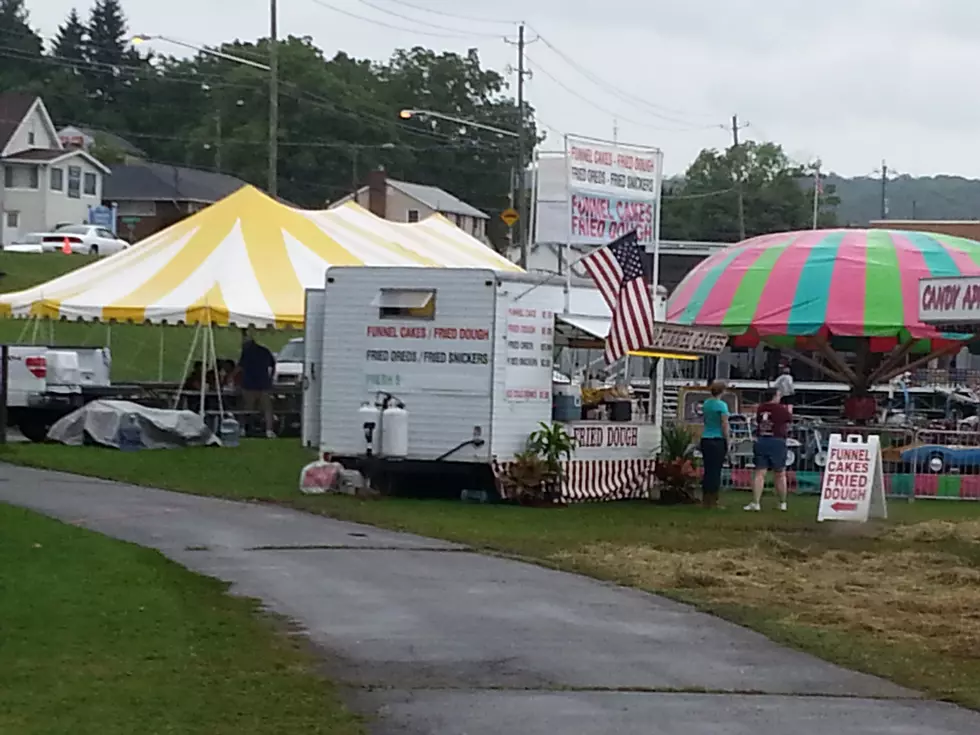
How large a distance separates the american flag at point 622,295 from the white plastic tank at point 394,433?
2.93 metres

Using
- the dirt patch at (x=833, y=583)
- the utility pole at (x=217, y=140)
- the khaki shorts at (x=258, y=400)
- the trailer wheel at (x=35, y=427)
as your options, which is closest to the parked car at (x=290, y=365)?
the khaki shorts at (x=258, y=400)

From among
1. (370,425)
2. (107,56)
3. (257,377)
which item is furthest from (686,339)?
(107,56)

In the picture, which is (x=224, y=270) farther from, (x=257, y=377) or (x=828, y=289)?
(x=828, y=289)

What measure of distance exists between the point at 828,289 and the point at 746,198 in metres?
69.0

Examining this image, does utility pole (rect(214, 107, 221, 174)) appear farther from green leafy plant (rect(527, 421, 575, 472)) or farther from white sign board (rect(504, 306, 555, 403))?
green leafy plant (rect(527, 421, 575, 472))

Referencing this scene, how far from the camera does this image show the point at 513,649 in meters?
11.4

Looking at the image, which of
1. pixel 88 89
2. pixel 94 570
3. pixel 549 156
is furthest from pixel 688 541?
pixel 88 89

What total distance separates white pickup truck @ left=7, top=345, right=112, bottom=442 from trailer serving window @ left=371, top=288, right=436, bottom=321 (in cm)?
777

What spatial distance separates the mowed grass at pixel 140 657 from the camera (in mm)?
8742

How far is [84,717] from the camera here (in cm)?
866

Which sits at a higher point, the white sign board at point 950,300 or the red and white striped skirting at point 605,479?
the white sign board at point 950,300

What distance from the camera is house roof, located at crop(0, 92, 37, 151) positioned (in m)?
80.7

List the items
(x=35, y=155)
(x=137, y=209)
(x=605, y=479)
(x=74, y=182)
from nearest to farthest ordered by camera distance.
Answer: (x=605, y=479)
(x=35, y=155)
(x=74, y=182)
(x=137, y=209)

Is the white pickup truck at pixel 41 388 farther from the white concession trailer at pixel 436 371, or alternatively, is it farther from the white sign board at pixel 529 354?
the white sign board at pixel 529 354
